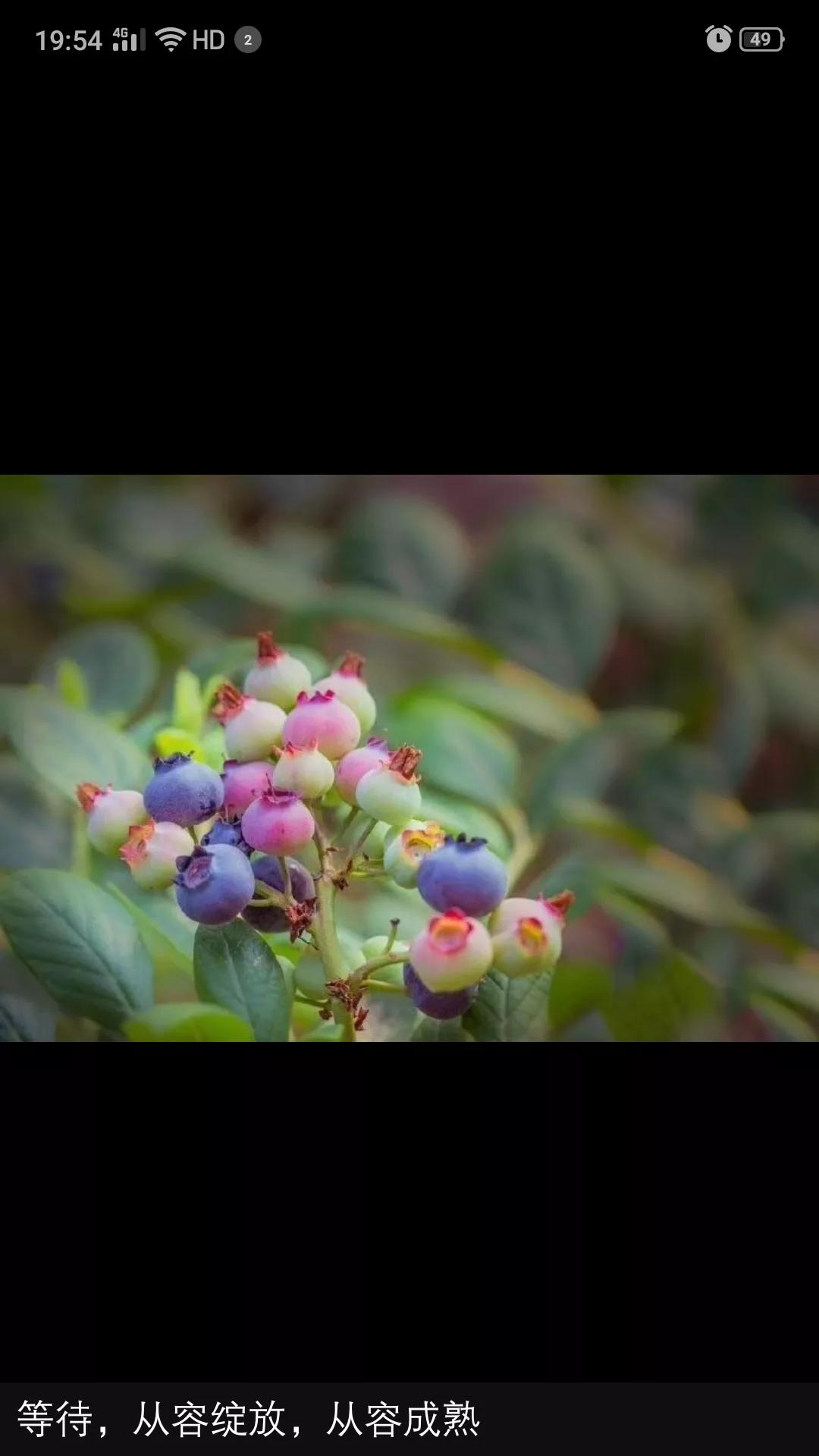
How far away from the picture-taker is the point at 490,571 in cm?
98

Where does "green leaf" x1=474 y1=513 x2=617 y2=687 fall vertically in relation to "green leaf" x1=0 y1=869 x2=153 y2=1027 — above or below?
above

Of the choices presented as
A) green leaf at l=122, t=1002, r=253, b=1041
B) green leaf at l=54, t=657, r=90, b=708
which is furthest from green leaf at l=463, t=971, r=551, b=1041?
green leaf at l=54, t=657, r=90, b=708

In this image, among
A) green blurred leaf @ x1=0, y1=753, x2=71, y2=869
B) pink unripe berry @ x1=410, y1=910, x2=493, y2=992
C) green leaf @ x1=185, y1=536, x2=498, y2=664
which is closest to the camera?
pink unripe berry @ x1=410, y1=910, x2=493, y2=992

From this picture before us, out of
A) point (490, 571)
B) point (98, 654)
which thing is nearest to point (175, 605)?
point (98, 654)

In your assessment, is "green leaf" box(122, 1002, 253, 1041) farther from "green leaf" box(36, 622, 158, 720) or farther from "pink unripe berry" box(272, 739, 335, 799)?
"green leaf" box(36, 622, 158, 720)

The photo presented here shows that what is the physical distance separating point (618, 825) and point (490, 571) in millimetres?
243

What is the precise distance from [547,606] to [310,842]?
43 centimetres

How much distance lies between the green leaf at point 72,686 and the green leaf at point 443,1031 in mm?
298

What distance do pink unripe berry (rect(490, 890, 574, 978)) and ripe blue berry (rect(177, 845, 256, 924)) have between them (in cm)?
11
